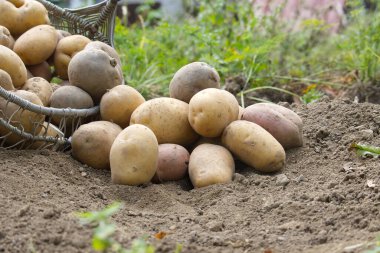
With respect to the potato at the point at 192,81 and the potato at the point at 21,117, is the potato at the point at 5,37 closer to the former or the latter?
the potato at the point at 21,117

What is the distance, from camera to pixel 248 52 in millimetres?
4219

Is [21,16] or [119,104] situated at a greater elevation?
[21,16]

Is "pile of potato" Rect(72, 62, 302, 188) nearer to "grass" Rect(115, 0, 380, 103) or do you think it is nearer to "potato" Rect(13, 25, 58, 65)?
"potato" Rect(13, 25, 58, 65)

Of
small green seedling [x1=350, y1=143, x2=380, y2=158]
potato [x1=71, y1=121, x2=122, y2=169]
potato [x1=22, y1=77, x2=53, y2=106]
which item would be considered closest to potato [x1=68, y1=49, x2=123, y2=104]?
potato [x1=22, y1=77, x2=53, y2=106]

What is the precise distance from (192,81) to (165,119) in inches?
8.6

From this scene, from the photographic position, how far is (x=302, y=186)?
2.39 meters

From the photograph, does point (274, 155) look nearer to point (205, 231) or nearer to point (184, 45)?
point (205, 231)

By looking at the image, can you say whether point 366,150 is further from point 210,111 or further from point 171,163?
point 171,163

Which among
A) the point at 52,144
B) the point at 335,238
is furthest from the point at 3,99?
the point at 335,238

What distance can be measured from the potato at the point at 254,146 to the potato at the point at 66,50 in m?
0.86

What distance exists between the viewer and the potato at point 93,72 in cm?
280

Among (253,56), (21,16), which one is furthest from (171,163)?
(253,56)

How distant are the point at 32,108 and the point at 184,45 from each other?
8.98 ft

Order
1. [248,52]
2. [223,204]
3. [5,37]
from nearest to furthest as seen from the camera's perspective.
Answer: [223,204], [5,37], [248,52]
